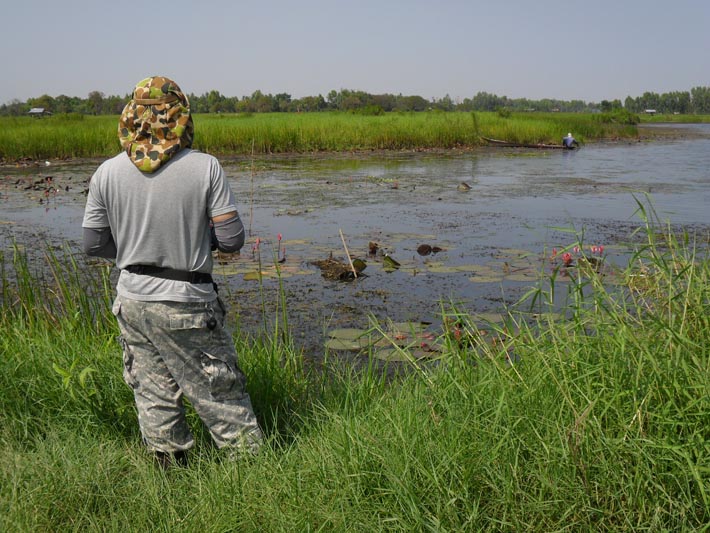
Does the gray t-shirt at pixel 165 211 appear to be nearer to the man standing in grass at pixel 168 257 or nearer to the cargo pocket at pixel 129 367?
the man standing in grass at pixel 168 257

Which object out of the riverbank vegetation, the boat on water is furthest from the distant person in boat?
the riverbank vegetation

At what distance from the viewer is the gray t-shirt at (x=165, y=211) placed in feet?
8.59

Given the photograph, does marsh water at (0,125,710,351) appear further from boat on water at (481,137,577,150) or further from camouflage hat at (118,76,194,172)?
boat on water at (481,137,577,150)

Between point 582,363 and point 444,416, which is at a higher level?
point 582,363

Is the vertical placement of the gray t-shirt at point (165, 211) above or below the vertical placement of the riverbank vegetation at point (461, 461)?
above

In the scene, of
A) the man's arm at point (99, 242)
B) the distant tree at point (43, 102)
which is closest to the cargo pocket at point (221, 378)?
the man's arm at point (99, 242)

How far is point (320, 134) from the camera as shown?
22141mm

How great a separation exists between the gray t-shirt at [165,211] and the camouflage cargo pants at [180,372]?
7 centimetres

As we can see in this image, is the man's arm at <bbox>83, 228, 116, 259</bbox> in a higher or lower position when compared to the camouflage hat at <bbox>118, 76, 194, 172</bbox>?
lower

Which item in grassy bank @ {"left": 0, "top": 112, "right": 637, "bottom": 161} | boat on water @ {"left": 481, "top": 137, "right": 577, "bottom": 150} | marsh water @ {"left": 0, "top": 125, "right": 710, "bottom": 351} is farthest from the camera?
boat on water @ {"left": 481, "top": 137, "right": 577, "bottom": 150}

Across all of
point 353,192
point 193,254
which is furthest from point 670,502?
point 353,192

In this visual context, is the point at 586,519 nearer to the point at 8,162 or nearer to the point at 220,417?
the point at 220,417

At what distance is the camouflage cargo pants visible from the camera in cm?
269

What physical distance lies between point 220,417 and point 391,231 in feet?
19.6
